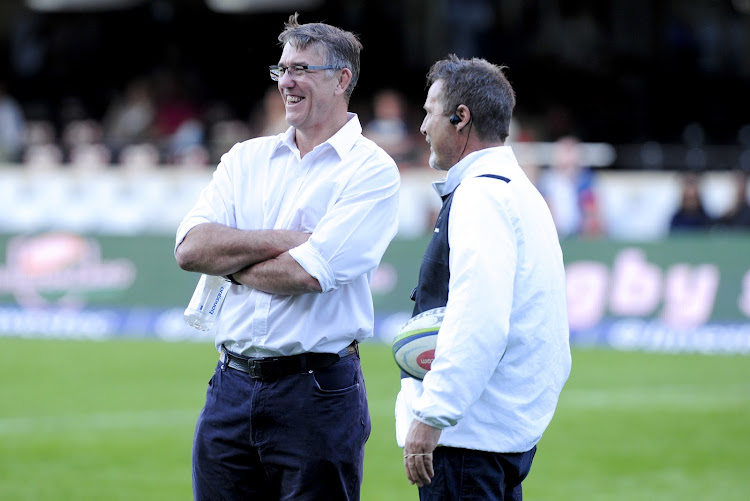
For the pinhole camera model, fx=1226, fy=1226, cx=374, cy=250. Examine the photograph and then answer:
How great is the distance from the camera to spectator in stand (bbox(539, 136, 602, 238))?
1588 centimetres

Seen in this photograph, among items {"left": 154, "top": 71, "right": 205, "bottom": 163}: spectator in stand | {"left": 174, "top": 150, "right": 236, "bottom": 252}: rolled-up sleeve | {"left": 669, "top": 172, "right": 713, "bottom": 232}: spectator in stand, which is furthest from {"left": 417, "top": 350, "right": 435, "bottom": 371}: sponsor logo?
{"left": 154, "top": 71, "right": 205, "bottom": 163}: spectator in stand

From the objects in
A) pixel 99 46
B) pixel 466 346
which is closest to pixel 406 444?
pixel 466 346

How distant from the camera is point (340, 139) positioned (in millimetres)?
4852

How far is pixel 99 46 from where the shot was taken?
27016 mm

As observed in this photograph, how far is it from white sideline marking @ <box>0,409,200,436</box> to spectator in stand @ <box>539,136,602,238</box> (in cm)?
631

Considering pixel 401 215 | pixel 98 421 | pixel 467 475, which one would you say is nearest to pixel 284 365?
pixel 467 475

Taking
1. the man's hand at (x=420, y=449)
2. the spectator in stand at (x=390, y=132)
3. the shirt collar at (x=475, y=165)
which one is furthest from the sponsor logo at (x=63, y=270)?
the man's hand at (x=420, y=449)

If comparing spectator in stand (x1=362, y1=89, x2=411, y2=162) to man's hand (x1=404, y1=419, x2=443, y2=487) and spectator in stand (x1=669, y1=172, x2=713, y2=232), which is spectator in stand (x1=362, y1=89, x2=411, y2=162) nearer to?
spectator in stand (x1=669, y1=172, x2=713, y2=232)

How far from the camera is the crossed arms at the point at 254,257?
4.61 m

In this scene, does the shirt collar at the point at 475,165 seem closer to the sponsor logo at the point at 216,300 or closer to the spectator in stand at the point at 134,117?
the sponsor logo at the point at 216,300

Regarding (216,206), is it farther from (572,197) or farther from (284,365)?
(572,197)

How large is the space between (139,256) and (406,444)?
12.0 metres

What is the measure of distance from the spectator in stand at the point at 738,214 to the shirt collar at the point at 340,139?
1190 cm

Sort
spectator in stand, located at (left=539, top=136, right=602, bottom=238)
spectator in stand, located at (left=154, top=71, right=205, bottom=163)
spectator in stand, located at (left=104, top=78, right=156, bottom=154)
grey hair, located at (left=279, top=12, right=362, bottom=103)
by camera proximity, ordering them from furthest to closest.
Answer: spectator in stand, located at (left=104, top=78, right=156, bottom=154) → spectator in stand, located at (left=154, top=71, right=205, bottom=163) → spectator in stand, located at (left=539, top=136, right=602, bottom=238) → grey hair, located at (left=279, top=12, right=362, bottom=103)
